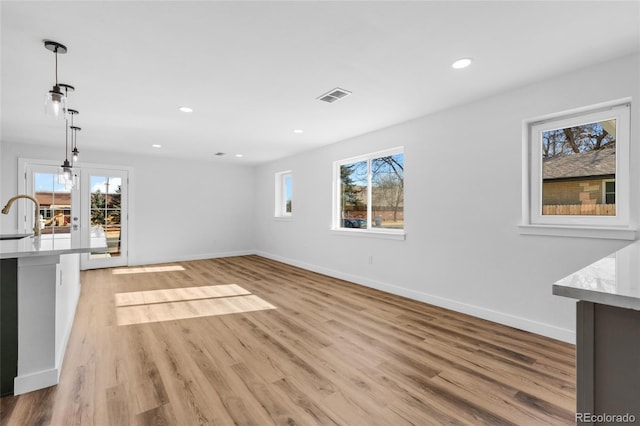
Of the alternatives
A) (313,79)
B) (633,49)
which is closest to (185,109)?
(313,79)

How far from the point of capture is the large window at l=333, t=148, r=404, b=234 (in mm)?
4496

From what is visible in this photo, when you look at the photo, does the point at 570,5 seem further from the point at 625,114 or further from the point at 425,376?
the point at 425,376

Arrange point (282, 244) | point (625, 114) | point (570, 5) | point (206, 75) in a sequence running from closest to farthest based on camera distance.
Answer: point (570, 5)
point (625, 114)
point (206, 75)
point (282, 244)

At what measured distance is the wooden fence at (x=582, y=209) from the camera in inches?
102

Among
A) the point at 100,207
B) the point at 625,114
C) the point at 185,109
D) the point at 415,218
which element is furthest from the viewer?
the point at 100,207

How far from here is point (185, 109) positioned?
144 inches

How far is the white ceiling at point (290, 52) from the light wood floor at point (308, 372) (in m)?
2.36

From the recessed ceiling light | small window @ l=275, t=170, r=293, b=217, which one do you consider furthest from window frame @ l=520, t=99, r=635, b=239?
small window @ l=275, t=170, r=293, b=217

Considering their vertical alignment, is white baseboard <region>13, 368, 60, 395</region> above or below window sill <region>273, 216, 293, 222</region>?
below

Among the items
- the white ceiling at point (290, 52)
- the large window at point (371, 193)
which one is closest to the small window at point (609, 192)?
the white ceiling at point (290, 52)

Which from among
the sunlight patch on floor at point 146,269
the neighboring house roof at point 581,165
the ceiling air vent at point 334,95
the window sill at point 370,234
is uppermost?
the ceiling air vent at point 334,95

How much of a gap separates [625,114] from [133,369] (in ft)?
14.2

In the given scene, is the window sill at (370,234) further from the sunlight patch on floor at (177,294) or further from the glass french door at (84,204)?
the glass french door at (84,204)

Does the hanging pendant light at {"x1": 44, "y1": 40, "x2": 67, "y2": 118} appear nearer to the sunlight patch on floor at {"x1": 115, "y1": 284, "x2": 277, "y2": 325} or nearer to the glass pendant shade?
the glass pendant shade
